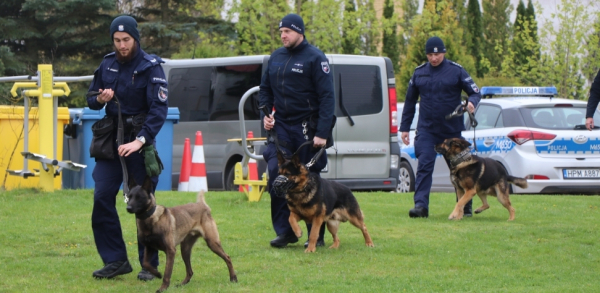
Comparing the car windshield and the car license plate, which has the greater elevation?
the car windshield

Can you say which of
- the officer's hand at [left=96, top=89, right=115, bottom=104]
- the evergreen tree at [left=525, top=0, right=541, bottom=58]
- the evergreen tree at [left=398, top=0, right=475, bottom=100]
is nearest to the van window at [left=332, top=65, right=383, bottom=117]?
the officer's hand at [left=96, top=89, right=115, bottom=104]

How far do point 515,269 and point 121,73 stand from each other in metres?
3.20

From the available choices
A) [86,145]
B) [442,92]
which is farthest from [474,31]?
[442,92]

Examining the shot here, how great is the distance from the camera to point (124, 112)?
18.2 ft

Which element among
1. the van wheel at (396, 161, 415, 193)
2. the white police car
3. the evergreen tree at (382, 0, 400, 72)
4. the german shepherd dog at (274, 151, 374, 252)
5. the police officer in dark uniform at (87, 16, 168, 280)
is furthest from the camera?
the evergreen tree at (382, 0, 400, 72)

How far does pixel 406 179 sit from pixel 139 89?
8955 millimetres

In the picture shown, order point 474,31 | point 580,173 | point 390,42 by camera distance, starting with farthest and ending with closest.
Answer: point 474,31 < point 390,42 < point 580,173

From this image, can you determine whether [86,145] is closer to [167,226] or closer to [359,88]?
[359,88]

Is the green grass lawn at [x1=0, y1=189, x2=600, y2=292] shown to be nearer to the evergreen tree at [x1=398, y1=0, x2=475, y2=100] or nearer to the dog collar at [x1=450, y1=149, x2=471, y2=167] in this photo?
the dog collar at [x1=450, y1=149, x2=471, y2=167]

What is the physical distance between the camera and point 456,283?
548cm

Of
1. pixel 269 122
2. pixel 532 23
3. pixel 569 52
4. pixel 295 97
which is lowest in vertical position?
pixel 269 122

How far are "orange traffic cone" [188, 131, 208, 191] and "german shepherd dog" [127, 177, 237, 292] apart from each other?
6.49 m

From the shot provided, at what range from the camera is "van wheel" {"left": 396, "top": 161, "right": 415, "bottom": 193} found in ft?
45.3

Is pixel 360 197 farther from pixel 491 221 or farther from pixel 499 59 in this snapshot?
pixel 499 59
